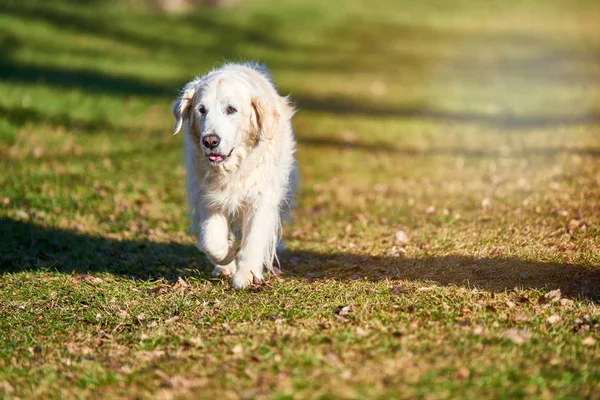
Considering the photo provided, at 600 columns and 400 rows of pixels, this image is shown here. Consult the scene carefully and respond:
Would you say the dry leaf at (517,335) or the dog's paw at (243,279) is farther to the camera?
the dog's paw at (243,279)

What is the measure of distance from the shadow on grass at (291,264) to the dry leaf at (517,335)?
3.38 feet

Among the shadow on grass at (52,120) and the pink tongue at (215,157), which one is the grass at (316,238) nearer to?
the shadow on grass at (52,120)

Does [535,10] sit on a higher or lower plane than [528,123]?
higher

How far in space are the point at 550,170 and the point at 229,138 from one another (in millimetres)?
6184

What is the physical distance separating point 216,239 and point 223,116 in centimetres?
103

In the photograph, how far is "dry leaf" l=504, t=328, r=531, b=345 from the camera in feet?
16.9

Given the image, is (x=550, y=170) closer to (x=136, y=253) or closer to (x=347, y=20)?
(x=136, y=253)

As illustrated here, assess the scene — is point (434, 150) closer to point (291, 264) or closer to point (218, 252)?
point (291, 264)

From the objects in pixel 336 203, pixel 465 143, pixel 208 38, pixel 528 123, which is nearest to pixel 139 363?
pixel 336 203

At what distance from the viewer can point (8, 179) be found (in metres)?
10.7

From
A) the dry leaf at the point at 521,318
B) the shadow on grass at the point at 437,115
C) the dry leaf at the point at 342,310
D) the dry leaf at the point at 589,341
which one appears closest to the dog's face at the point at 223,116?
the dry leaf at the point at 342,310

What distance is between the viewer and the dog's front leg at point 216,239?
6.96m

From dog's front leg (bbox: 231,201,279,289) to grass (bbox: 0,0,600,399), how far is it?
0.24 m

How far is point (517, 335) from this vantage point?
5.27 metres
